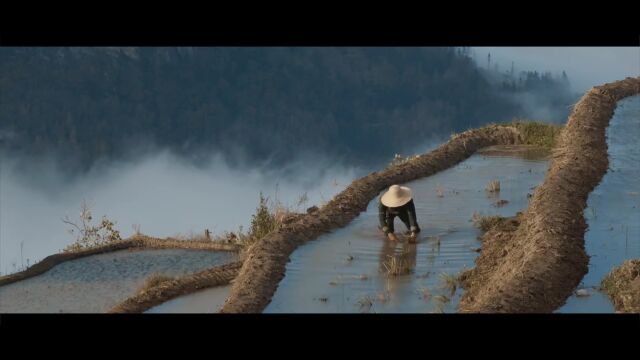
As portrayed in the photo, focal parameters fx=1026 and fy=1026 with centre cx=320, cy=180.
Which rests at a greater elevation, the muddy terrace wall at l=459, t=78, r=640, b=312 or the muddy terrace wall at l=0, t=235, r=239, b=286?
the muddy terrace wall at l=459, t=78, r=640, b=312

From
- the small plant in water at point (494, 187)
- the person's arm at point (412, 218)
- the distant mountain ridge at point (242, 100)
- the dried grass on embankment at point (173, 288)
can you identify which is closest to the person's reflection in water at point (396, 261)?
the person's arm at point (412, 218)

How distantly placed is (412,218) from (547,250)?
316 cm

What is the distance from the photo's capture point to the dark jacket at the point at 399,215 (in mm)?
13555

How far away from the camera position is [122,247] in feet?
66.0

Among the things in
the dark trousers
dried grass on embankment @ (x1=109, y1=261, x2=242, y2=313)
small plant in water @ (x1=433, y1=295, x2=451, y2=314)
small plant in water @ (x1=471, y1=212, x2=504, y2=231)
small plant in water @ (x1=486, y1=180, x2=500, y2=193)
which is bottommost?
dried grass on embankment @ (x1=109, y1=261, x2=242, y2=313)

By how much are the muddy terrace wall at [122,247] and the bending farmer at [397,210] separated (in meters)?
5.78

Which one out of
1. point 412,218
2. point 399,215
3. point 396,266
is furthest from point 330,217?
point 396,266

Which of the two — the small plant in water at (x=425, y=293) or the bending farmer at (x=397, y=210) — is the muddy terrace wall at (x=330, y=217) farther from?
the small plant in water at (x=425, y=293)

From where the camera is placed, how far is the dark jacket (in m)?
13.6

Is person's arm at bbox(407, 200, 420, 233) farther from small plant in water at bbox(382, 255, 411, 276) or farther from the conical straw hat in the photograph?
small plant in water at bbox(382, 255, 411, 276)

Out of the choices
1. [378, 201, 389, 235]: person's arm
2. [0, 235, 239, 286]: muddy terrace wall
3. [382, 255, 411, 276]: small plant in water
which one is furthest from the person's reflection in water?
[0, 235, 239, 286]: muddy terrace wall

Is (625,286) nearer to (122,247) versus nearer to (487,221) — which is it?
(487,221)

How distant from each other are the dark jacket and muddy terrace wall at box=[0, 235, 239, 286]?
576 cm
